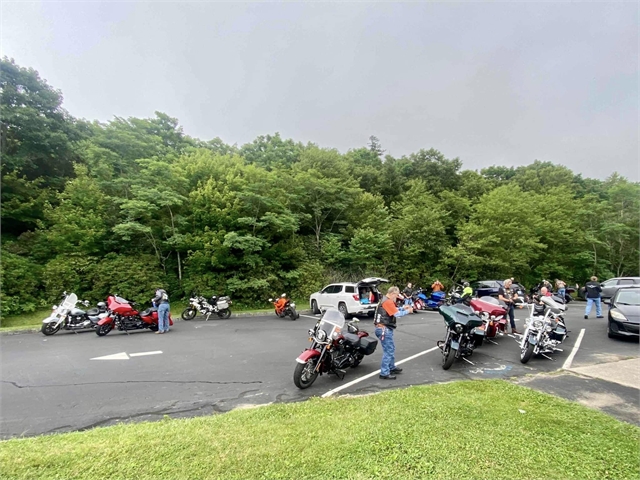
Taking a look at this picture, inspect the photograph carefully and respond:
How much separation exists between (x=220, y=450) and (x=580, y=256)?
30.9m

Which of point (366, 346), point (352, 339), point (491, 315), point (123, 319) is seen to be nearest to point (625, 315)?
point (491, 315)

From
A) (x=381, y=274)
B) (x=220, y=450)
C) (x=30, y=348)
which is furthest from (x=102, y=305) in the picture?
(x=381, y=274)

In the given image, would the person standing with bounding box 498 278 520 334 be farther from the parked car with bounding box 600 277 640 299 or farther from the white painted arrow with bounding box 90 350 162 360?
the parked car with bounding box 600 277 640 299

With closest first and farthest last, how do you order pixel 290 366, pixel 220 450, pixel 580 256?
pixel 220 450 → pixel 290 366 → pixel 580 256

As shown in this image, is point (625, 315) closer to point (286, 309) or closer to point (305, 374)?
→ point (305, 374)

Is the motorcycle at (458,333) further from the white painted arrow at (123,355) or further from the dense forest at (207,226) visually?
the dense forest at (207,226)

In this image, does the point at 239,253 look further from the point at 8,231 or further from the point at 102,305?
the point at 8,231

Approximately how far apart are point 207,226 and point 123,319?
6.59 metres

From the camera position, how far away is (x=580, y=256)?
24.5 m

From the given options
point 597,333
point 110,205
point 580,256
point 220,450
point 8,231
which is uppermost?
point 110,205

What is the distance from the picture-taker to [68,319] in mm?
9383

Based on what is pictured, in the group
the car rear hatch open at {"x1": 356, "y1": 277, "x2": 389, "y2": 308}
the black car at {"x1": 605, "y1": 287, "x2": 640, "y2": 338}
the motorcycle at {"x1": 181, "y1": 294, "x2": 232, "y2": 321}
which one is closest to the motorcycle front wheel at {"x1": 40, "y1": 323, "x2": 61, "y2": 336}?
the motorcycle at {"x1": 181, "y1": 294, "x2": 232, "y2": 321}

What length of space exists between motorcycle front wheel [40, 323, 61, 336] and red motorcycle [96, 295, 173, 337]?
1413 mm

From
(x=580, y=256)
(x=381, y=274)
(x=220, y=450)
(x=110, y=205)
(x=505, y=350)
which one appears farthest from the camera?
(x=580, y=256)
